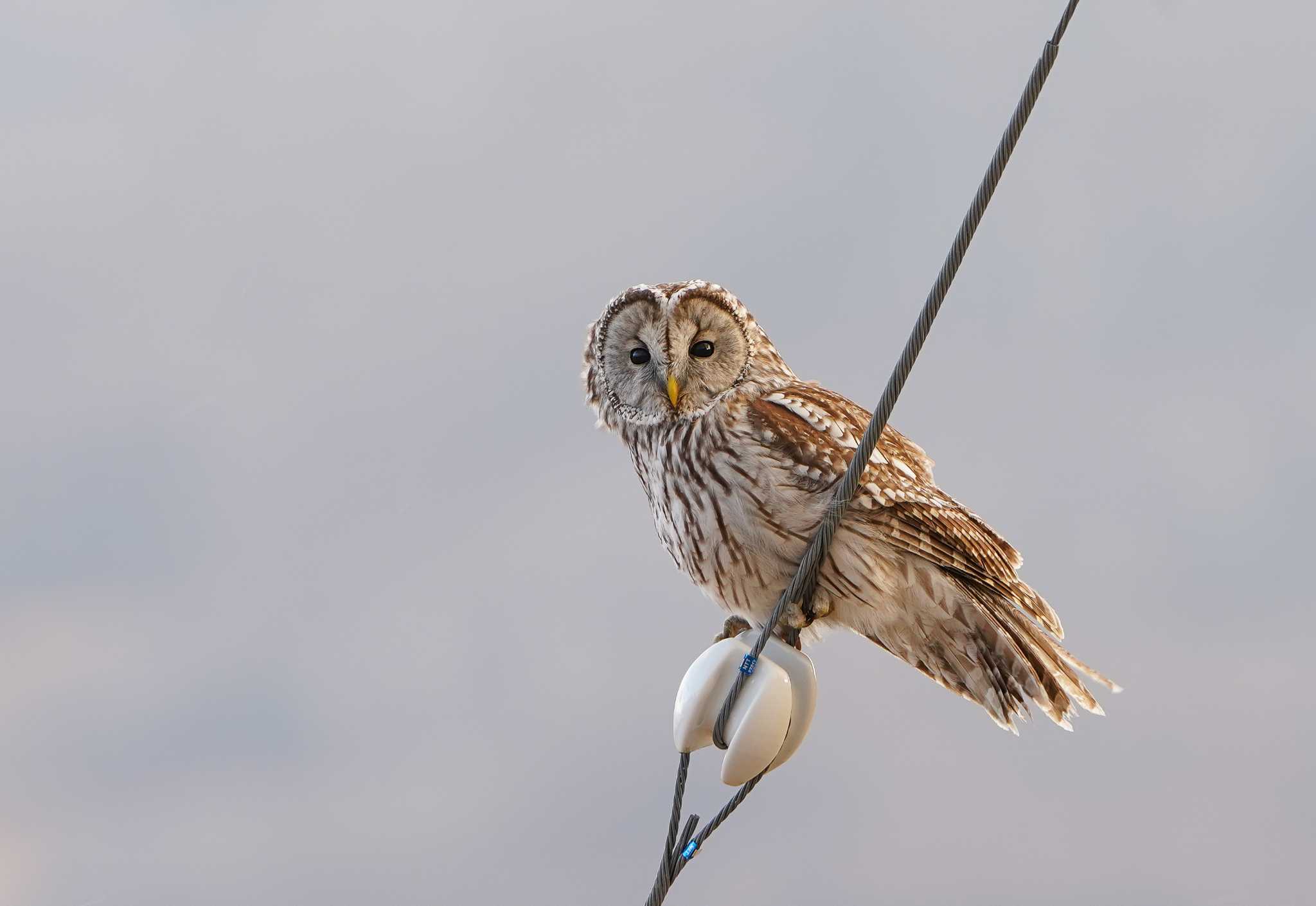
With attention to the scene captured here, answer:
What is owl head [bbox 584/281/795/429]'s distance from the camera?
5348 mm

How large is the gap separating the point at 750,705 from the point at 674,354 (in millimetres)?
1446

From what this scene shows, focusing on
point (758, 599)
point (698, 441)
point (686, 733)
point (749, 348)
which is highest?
point (749, 348)

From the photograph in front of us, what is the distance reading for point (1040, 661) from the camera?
518 cm

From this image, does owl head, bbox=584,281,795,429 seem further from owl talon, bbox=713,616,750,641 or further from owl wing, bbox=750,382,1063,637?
owl talon, bbox=713,616,750,641

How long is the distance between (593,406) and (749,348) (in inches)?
29.0

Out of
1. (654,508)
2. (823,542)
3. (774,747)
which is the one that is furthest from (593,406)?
(774,747)

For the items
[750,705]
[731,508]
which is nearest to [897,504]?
[731,508]

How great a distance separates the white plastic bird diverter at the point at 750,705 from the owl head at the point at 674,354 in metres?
1.03

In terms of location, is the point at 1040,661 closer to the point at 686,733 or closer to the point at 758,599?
the point at 758,599

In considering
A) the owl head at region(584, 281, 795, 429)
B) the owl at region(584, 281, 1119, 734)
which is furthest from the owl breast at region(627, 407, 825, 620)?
the owl head at region(584, 281, 795, 429)

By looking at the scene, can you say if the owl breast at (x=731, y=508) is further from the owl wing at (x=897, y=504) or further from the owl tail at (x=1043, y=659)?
the owl tail at (x=1043, y=659)

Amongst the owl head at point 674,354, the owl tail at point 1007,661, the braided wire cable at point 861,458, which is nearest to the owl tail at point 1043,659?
the owl tail at point 1007,661

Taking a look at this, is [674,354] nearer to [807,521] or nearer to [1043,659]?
[807,521]

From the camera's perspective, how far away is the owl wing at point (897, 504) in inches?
201
